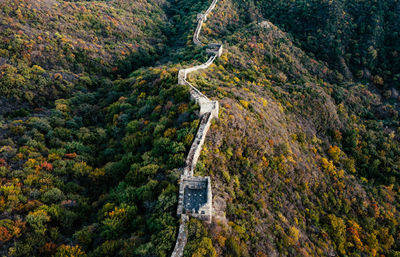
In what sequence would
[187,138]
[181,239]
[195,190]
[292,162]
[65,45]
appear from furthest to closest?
[65,45] → [292,162] → [187,138] → [195,190] → [181,239]

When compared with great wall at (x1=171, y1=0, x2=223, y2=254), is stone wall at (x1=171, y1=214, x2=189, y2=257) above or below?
below

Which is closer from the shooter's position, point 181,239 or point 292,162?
point 181,239

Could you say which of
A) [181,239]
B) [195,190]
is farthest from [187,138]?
[181,239]

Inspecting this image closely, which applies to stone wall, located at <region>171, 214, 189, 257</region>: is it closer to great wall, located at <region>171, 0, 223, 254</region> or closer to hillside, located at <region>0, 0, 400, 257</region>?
great wall, located at <region>171, 0, 223, 254</region>

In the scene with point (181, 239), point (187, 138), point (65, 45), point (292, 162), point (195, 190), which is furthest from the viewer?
point (65, 45)

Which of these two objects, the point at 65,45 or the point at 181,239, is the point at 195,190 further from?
the point at 65,45

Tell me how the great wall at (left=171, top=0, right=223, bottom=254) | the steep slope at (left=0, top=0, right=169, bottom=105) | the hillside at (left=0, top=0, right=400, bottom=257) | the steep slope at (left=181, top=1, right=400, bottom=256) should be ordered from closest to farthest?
the great wall at (left=171, top=0, right=223, bottom=254)
the hillside at (left=0, top=0, right=400, bottom=257)
the steep slope at (left=181, top=1, right=400, bottom=256)
the steep slope at (left=0, top=0, right=169, bottom=105)

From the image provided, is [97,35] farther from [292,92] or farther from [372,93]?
[372,93]

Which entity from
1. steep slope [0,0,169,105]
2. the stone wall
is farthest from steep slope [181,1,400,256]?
steep slope [0,0,169,105]

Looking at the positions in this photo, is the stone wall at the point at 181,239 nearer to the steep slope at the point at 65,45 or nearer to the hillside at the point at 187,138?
the hillside at the point at 187,138
